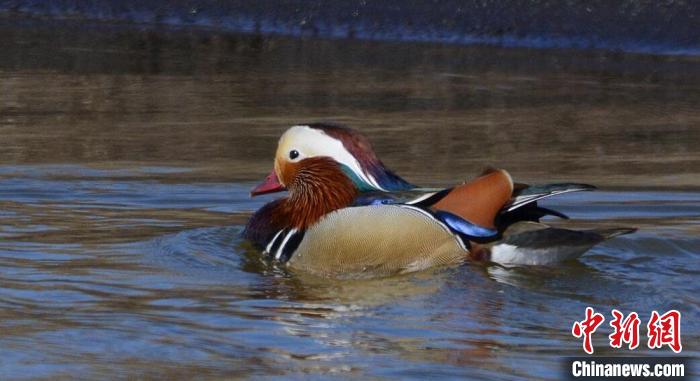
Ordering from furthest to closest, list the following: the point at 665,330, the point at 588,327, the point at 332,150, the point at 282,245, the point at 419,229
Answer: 1. the point at 332,150
2. the point at 282,245
3. the point at 419,229
4. the point at 588,327
5. the point at 665,330

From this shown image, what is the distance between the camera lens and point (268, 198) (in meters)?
9.20

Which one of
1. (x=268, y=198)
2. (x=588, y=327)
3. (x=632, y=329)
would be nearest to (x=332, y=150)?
(x=268, y=198)

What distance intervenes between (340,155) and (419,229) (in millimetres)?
651

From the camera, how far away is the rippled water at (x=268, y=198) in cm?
598

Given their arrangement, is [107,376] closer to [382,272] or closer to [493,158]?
[382,272]

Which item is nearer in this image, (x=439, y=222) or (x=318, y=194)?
(x=439, y=222)

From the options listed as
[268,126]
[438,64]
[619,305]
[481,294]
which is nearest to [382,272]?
[481,294]

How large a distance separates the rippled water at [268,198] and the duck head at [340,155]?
1.49ft

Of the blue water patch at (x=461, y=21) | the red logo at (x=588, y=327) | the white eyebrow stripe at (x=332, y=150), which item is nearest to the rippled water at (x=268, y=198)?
the red logo at (x=588, y=327)

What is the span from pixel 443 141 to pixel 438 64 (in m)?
3.17

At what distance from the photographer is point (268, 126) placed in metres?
10.7

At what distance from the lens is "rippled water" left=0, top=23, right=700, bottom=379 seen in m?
5.98

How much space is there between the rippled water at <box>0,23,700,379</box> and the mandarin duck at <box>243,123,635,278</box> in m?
0.11

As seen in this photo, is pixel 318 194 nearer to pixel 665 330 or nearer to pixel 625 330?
pixel 625 330
